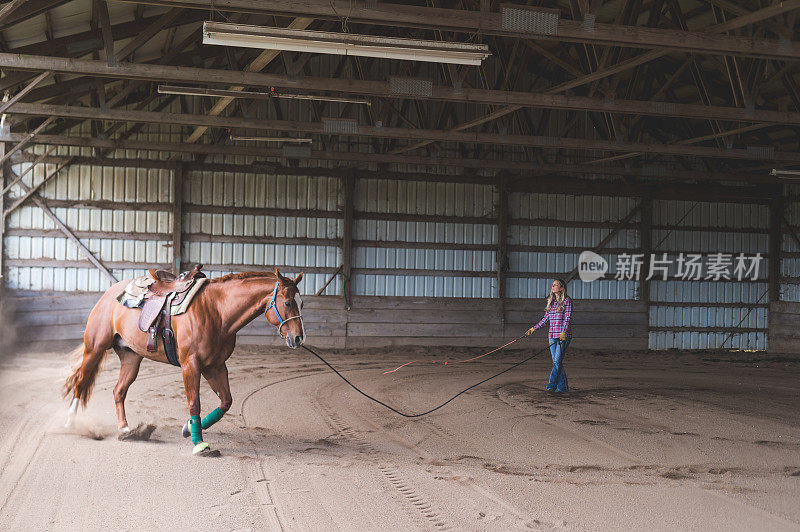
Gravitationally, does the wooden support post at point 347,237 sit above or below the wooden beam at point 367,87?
below

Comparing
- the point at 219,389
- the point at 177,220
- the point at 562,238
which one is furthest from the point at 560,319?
the point at 177,220

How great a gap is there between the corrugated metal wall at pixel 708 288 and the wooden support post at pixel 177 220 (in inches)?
477

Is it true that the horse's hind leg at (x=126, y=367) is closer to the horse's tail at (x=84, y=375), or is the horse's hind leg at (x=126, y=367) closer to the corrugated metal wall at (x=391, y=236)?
the horse's tail at (x=84, y=375)

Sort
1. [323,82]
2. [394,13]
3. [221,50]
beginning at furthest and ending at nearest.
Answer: [221,50]
[323,82]
[394,13]

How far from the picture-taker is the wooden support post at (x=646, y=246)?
1794cm

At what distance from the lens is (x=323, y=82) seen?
9148 mm

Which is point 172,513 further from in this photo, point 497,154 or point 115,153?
point 497,154

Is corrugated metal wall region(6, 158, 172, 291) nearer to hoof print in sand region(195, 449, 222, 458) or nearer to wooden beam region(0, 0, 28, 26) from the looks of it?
wooden beam region(0, 0, 28, 26)

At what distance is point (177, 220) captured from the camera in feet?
51.5

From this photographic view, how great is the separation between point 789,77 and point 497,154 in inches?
289

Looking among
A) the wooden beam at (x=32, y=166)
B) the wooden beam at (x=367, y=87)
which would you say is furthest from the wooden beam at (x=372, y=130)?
the wooden beam at (x=32, y=166)

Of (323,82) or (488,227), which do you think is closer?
(323,82)

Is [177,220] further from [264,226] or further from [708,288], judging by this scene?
[708,288]

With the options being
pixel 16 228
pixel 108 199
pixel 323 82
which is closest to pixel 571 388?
pixel 323 82
